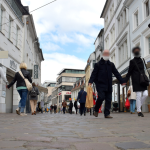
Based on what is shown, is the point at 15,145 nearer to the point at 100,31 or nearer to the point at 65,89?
the point at 100,31

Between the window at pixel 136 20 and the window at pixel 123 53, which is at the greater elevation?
the window at pixel 136 20

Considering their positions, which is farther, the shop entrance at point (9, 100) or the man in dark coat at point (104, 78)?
the shop entrance at point (9, 100)

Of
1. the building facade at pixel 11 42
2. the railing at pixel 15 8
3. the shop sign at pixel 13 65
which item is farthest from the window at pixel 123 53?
the shop sign at pixel 13 65

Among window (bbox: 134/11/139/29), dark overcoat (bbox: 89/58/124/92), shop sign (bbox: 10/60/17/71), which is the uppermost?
window (bbox: 134/11/139/29)

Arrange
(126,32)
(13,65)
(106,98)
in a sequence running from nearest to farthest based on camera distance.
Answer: (106,98)
(13,65)
(126,32)

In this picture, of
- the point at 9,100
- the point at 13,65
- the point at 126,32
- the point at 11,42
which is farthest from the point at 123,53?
the point at 9,100

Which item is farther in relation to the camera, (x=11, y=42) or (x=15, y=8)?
(x=15, y=8)

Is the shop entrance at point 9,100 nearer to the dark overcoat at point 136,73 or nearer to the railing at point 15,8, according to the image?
the railing at point 15,8

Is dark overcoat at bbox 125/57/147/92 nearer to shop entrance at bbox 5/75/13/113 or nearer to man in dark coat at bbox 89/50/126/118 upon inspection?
man in dark coat at bbox 89/50/126/118

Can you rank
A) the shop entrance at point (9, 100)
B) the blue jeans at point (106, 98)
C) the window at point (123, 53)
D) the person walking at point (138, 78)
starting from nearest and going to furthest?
the blue jeans at point (106, 98), the person walking at point (138, 78), the shop entrance at point (9, 100), the window at point (123, 53)

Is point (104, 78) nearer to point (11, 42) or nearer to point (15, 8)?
point (11, 42)

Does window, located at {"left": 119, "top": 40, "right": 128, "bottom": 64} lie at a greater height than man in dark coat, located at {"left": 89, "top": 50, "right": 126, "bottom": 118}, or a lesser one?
greater

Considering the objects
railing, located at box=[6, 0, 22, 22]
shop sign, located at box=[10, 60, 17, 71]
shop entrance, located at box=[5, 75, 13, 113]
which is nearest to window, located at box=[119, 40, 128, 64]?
railing, located at box=[6, 0, 22, 22]

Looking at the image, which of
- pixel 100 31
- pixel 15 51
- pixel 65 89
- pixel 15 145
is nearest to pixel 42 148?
pixel 15 145
